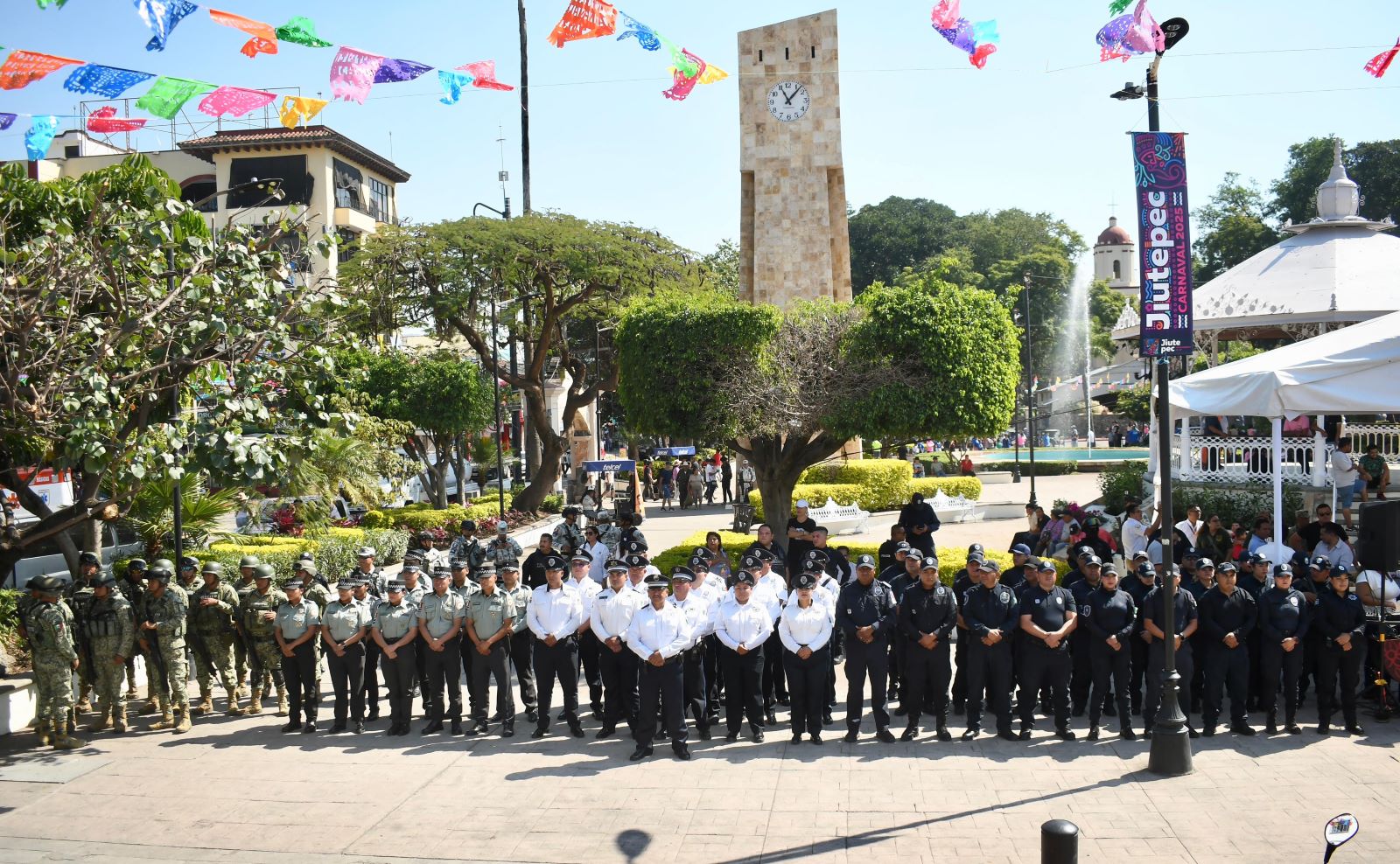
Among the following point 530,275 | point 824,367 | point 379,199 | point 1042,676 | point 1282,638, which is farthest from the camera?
point 379,199

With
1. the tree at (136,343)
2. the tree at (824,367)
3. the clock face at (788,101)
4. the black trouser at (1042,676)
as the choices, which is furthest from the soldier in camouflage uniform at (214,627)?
the clock face at (788,101)

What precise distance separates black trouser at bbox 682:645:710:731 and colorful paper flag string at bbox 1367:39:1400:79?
923 cm

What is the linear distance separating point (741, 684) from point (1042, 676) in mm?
2622

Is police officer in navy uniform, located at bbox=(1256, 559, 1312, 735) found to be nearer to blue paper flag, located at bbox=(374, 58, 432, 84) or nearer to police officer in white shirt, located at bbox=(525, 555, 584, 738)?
police officer in white shirt, located at bbox=(525, 555, 584, 738)

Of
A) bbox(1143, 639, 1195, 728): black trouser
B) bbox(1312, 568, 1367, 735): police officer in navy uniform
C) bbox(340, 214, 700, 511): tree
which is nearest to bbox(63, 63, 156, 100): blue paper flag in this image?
bbox(1143, 639, 1195, 728): black trouser

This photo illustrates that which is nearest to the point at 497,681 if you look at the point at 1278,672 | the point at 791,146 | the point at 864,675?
the point at 864,675

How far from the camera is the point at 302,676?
11.2m

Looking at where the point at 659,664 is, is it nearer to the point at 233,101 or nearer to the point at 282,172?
the point at 233,101

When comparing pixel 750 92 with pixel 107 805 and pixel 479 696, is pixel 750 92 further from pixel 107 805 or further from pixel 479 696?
pixel 107 805

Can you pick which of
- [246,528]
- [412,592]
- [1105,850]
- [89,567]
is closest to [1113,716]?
[1105,850]

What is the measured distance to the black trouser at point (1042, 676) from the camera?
33.2 ft

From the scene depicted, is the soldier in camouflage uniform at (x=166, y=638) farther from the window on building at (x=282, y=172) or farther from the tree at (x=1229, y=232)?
the tree at (x=1229, y=232)

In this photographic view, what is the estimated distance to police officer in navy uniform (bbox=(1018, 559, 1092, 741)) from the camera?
1011cm

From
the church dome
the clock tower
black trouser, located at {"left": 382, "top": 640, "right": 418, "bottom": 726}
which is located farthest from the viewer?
the church dome
